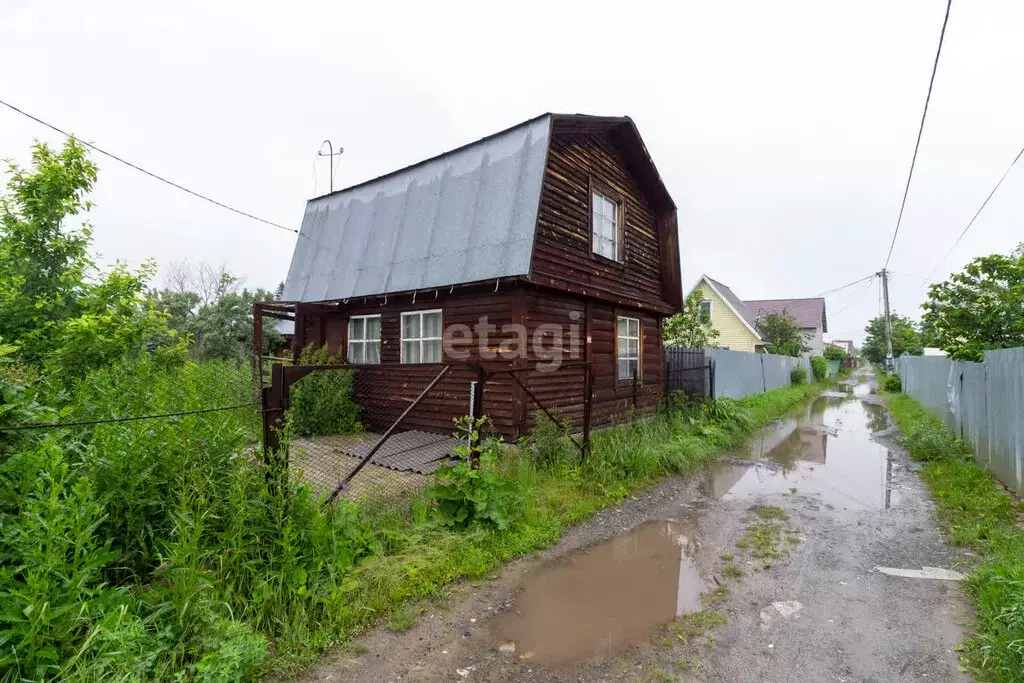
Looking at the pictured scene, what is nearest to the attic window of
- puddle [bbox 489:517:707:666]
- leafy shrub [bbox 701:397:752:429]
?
leafy shrub [bbox 701:397:752:429]

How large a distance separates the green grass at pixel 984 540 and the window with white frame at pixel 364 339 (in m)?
9.37

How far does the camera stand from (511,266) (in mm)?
7652

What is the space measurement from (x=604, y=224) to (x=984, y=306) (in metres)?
9.28

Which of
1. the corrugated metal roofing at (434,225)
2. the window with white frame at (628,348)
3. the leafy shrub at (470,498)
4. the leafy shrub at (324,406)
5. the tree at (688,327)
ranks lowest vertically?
the leafy shrub at (470,498)

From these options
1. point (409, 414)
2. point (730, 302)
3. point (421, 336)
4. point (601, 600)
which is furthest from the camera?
point (730, 302)

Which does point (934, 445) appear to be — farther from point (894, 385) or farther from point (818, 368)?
point (818, 368)

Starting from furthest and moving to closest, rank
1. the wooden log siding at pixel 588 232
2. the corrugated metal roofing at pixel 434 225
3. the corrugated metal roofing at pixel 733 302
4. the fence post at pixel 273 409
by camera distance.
Result: the corrugated metal roofing at pixel 733 302 < the wooden log siding at pixel 588 232 < the corrugated metal roofing at pixel 434 225 < the fence post at pixel 273 409

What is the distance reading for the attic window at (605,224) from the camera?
10164 mm

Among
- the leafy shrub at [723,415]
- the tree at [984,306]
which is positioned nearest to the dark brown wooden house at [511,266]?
the leafy shrub at [723,415]

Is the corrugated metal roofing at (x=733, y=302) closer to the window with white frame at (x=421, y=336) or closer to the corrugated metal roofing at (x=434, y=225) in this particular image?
the corrugated metal roofing at (x=434, y=225)

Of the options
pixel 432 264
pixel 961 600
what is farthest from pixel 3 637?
pixel 432 264

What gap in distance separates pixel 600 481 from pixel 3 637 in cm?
590

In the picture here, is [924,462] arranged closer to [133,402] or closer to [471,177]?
[471,177]

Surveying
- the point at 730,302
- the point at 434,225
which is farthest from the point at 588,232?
the point at 730,302
